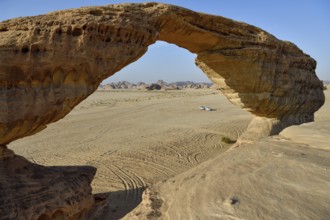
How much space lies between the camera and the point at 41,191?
4.91 meters

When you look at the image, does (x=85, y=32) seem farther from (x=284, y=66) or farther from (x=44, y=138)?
(x=44, y=138)

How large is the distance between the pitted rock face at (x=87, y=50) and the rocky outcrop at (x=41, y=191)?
0.57 meters

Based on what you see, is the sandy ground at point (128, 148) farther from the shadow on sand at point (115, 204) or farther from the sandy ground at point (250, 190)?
the sandy ground at point (250, 190)

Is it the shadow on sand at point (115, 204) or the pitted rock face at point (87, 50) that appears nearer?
the pitted rock face at point (87, 50)

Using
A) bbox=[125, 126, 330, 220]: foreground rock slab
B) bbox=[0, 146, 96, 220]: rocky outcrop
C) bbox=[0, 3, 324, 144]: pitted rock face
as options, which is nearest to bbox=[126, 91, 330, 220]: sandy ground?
bbox=[125, 126, 330, 220]: foreground rock slab

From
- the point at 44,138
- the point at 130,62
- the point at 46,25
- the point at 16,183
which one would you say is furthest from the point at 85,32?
the point at 44,138

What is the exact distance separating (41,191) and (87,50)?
2538mm

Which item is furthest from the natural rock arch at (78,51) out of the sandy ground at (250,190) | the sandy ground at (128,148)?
the sandy ground at (250,190)

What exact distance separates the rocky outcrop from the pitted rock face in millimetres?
574

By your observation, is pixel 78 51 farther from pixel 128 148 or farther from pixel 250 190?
pixel 128 148

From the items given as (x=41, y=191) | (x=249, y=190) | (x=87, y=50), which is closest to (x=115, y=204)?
(x=41, y=191)

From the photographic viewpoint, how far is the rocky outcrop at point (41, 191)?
4543 mm

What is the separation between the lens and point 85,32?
5.36m

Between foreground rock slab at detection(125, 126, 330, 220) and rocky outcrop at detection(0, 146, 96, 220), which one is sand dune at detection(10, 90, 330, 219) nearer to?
foreground rock slab at detection(125, 126, 330, 220)
